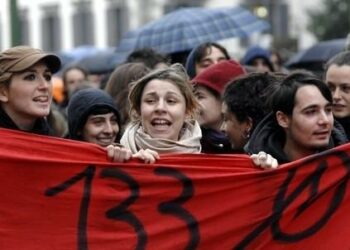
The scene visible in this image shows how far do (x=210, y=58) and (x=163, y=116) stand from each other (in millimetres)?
2517

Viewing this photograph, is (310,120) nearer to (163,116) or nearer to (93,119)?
(163,116)

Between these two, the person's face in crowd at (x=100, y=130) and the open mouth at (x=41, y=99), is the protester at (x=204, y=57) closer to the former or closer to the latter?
the person's face in crowd at (x=100, y=130)

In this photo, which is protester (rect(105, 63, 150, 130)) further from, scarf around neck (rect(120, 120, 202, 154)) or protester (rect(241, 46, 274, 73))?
protester (rect(241, 46, 274, 73))

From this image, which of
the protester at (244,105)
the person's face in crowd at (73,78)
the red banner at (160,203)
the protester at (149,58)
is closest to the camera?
Answer: the red banner at (160,203)

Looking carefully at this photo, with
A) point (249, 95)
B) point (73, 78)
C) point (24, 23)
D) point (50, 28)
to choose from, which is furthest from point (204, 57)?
point (24, 23)

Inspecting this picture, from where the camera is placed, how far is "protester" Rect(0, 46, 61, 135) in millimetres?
6102

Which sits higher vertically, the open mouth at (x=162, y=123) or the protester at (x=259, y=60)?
the open mouth at (x=162, y=123)

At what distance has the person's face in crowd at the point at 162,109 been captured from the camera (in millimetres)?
6160

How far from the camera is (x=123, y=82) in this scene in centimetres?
804

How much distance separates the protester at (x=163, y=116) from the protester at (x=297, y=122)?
0.36m

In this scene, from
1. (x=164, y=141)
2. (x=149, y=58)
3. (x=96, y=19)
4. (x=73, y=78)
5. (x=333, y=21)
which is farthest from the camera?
(x=96, y=19)

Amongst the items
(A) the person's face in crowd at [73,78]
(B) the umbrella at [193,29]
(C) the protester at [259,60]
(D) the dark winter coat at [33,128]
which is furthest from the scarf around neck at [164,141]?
(A) the person's face in crowd at [73,78]

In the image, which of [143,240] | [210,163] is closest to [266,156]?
[210,163]

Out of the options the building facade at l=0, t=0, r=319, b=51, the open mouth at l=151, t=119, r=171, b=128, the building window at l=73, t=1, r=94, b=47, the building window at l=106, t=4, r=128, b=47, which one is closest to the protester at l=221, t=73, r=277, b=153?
the open mouth at l=151, t=119, r=171, b=128
